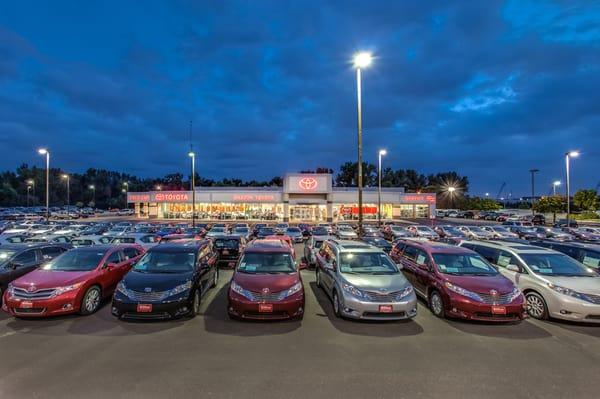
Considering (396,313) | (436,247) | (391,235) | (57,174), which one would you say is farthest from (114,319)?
(57,174)

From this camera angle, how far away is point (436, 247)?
943cm

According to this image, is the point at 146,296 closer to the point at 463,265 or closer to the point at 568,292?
the point at 463,265

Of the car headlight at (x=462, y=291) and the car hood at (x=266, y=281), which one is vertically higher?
the car hood at (x=266, y=281)

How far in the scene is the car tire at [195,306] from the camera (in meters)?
7.57

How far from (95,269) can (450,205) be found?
116m

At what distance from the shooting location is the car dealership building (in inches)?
1959

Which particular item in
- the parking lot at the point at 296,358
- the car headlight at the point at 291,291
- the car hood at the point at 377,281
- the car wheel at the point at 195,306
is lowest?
the parking lot at the point at 296,358

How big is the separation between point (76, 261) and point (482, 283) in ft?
34.7

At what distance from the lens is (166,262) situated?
862cm

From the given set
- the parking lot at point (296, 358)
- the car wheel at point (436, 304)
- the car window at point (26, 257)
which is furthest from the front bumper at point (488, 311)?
the car window at point (26, 257)

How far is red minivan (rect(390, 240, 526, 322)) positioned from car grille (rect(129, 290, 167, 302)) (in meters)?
6.65

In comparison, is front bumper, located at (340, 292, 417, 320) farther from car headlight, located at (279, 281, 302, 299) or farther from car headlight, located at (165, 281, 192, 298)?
car headlight, located at (165, 281, 192, 298)

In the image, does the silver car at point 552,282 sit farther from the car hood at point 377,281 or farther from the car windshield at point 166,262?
the car windshield at point 166,262

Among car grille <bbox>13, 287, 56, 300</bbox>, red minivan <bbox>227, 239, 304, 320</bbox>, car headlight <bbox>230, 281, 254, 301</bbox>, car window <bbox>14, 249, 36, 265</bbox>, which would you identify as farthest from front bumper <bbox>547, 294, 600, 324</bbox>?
car window <bbox>14, 249, 36, 265</bbox>
